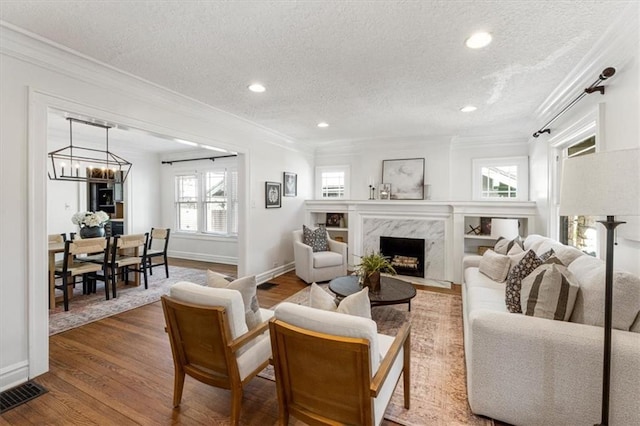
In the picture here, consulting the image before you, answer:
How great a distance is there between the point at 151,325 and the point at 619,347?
3822mm

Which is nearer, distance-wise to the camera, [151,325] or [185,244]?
[151,325]

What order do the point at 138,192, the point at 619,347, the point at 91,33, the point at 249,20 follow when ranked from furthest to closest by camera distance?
the point at 138,192 → the point at 91,33 → the point at 249,20 → the point at 619,347

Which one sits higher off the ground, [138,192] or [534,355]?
[138,192]

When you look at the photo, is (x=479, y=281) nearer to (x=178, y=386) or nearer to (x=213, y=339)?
(x=213, y=339)

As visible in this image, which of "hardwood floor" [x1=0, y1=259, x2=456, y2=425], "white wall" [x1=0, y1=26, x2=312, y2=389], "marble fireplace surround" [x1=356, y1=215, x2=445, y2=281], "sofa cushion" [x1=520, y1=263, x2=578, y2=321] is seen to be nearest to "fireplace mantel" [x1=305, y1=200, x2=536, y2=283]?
"marble fireplace surround" [x1=356, y1=215, x2=445, y2=281]

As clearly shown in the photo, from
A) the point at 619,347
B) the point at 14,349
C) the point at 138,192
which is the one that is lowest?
the point at 14,349

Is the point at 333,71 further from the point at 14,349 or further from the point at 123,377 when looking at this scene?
the point at 14,349

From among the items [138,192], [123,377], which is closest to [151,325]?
[123,377]

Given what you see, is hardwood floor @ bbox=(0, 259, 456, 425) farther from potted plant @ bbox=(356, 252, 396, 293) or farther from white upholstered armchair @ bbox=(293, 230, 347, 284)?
white upholstered armchair @ bbox=(293, 230, 347, 284)

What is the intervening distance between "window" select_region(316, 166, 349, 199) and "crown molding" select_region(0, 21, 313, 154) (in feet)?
8.20

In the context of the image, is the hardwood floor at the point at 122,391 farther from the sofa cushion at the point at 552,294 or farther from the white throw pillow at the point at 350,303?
the sofa cushion at the point at 552,294

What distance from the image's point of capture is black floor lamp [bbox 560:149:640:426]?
124 cm

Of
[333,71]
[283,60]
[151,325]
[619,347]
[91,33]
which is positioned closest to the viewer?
[619,347]

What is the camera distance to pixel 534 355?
1.61m
